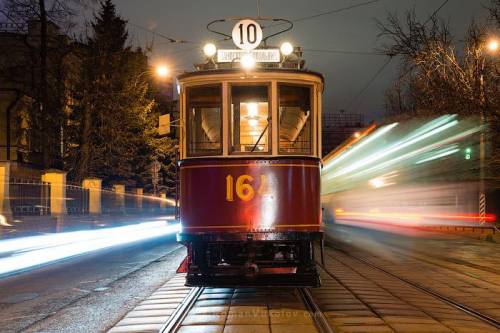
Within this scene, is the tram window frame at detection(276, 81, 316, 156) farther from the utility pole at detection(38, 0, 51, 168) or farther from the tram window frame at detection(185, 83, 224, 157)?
the utility pole at detection(38, 0, 51, 168)

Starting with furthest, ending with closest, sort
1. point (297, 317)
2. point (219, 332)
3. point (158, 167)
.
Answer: point (158, 167) < point (297, 317) < point (219, 332)

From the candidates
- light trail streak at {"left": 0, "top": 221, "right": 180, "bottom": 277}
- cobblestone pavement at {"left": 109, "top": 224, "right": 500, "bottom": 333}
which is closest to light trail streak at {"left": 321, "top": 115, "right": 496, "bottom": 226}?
cobblestone pavement at {"left": 109, "top": 224, "right": 500, "bottom": 333}

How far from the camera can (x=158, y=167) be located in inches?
1847

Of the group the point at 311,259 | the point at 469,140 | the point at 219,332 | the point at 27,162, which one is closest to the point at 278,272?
the point at 311,259

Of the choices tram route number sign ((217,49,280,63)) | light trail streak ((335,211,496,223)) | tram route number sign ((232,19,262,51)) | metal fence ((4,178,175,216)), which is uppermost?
tram route number sign ((232,19,262,51))

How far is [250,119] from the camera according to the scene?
8805mm

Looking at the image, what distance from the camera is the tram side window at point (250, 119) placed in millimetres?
8641

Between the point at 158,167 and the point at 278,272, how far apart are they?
129 ft

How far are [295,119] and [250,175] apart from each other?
1086mm

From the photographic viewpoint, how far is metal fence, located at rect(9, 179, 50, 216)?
20975mm

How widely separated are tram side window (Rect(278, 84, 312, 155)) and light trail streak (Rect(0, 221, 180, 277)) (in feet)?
24.7

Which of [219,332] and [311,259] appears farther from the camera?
[311,259]

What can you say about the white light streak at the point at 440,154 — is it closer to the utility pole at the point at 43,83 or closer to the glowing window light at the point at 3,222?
the glowing window light at the point at 3,222

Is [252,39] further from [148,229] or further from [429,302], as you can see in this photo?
[148,229]
